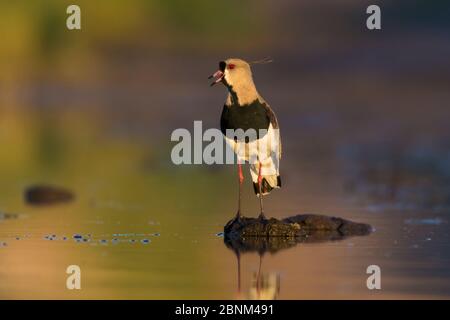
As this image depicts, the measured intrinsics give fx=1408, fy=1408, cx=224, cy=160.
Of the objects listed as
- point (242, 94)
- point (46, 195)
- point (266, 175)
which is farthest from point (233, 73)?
point (46, 195)

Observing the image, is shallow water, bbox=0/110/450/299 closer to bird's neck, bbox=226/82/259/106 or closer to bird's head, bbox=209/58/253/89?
bird's neck, bbox=226/82/259/106

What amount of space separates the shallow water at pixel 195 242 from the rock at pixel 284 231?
0.44 ft

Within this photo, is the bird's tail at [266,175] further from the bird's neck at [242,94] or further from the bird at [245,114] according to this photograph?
the bird's neck at [242,94]

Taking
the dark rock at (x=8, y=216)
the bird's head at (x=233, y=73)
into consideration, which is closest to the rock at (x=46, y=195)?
the dark rock at (x=8, y=216)

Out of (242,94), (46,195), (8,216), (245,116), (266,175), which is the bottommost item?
(8,216)

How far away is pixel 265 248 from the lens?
998 centimetres

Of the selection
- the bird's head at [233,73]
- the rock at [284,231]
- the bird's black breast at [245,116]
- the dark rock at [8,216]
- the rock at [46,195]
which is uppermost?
the bird's head at [233,73]

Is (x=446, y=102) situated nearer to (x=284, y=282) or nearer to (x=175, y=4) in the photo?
(x=175, y=4)

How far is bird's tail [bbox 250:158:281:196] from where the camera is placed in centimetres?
1090

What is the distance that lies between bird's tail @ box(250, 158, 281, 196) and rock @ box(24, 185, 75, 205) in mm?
2513

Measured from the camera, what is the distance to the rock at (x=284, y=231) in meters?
10.1

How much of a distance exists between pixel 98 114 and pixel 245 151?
19.1m

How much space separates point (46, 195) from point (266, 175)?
9.22 ft

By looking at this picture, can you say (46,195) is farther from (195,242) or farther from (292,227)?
(292,227)
